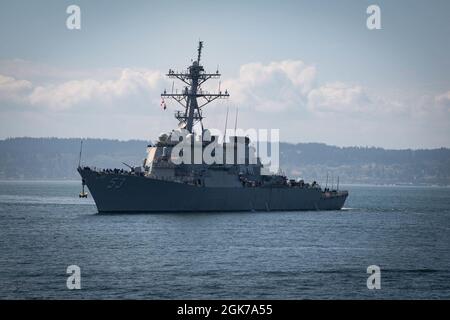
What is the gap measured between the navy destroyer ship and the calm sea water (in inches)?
61.1

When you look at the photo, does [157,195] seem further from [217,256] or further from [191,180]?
[217,256]

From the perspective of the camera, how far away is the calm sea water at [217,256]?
97.9 feet

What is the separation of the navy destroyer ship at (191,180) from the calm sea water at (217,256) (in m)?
1.55

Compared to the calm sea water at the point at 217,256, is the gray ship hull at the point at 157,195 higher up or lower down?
higher up

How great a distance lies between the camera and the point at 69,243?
1674 inches

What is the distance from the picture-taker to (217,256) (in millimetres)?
38562

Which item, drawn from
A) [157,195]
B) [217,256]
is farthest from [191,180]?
[217,256]

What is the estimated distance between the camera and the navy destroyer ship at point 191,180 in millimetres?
56500

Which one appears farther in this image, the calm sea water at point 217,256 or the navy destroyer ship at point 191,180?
the navy destroyer ship at point 191,180

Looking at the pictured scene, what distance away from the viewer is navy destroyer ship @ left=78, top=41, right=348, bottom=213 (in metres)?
56.5

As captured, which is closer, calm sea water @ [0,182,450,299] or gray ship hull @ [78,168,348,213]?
calm sea water @ [0,182,450,299]

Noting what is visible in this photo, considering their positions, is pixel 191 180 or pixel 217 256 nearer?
pixel 217 256

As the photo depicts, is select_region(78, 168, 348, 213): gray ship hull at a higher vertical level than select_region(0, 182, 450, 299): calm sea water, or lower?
higher

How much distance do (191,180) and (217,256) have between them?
70.1 feet
